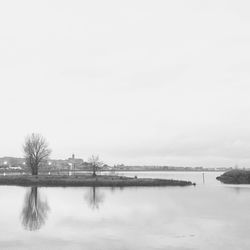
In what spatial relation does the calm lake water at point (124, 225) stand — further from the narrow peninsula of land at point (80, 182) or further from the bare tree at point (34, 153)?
the bare tree at point (34, 153)

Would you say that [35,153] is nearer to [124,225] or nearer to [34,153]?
[34,153]

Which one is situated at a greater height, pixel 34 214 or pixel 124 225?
pixel 34 214

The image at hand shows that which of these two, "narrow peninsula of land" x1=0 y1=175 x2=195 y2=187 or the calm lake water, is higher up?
"narrow peninsula of land" x1=0 y1=175 x2=195 y2=187

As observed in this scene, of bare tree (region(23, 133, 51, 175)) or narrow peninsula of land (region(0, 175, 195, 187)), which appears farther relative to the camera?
bare tree (region(23, 133, 51, 175))

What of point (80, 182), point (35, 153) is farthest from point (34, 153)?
point (80, 182)

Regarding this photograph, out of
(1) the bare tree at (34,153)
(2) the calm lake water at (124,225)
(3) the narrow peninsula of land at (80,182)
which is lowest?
(2) the calm lake water at (124,225)

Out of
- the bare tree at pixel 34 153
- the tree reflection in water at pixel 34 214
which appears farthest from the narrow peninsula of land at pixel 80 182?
the tree reflection in water at pixel 34 214

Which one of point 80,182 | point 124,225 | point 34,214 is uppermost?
point 80,182

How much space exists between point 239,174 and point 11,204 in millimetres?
104182

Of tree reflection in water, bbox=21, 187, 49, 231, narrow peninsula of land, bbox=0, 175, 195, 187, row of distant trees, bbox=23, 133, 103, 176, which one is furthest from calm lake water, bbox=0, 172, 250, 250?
row of distant trees, bbox=23, 133, 103, 176

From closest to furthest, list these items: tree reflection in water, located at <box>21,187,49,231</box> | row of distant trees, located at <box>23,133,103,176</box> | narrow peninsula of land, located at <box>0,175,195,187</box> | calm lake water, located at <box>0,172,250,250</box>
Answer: calm lake water, located at <box>0,172,250,250</box> < tree reflection in water, located at <box>21,187,49,231</box> < narrow peninsula of land, located at <box>0,175,195,187</box> < row of distant trees, located at <box>23,133,103,176</box>

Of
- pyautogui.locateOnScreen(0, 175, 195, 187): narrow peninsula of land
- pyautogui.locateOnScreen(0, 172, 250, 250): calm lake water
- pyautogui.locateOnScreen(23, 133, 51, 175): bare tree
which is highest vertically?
pyautogui.locateOnScreen(23, 133, 51, 175): bare tree

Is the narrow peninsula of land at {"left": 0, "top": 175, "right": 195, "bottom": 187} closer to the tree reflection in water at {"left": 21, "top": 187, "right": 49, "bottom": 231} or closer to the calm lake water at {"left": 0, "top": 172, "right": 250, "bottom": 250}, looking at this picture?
the tree reflection in water at {"left": 21, "top": 187, "right": 49, "bottom": 231}

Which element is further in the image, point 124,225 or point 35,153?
point 35,153
